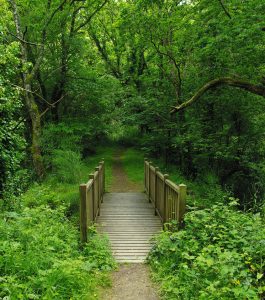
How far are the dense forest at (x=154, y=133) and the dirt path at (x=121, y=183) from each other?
5.52ft

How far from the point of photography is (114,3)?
2123cm

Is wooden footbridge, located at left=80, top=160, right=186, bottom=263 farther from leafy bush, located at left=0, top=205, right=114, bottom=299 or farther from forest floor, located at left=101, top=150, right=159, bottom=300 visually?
leafy bush, located at left=0, top=205, right=114, bottom=299

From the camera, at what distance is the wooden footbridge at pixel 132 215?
5504mm

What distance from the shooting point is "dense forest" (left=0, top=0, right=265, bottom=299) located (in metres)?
3.92

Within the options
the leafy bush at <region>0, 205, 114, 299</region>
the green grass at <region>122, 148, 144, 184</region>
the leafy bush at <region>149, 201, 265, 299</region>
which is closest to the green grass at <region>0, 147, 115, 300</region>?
the leafy bush at <region>0, 205, 114, 299</region>

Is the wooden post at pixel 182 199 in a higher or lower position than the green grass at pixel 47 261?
higher

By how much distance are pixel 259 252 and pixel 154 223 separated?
3968 mm

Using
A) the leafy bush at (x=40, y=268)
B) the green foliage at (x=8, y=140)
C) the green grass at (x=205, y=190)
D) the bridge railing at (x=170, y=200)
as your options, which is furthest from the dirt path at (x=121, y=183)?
the leafy bush at (x=40, y=268)

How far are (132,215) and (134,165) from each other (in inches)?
409

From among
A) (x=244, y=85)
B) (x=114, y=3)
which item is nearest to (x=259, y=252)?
(x=244, y=85)

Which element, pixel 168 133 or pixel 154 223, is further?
pixel 168 133

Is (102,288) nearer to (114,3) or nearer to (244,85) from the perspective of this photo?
(244,85)

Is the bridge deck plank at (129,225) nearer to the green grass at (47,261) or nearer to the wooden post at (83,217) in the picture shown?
the green grass at (47,261)

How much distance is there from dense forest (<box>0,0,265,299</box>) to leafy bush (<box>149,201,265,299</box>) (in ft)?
0.07
